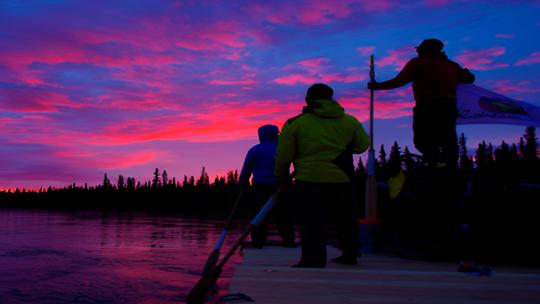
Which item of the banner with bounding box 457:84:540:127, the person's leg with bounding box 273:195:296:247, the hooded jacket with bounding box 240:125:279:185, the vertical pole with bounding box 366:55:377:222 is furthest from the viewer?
the hooded jacket with bounding box 240:125:279:185

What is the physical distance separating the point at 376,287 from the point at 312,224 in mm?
1476

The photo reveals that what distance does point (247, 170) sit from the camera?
8.77m

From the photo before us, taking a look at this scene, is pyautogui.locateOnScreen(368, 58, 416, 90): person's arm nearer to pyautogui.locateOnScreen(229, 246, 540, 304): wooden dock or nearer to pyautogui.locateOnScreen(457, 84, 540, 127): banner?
pyautogui.locateOnScreen(457, 84, 540, 127): banner

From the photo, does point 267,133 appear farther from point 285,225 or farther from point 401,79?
point 401,79

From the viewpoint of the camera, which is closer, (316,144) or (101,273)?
(316,144)

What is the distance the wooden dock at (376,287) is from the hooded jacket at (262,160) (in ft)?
11.9

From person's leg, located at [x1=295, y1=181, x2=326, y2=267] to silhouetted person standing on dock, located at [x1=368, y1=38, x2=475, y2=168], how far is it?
53.0 inches

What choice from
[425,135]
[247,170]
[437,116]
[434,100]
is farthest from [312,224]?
[247,170]

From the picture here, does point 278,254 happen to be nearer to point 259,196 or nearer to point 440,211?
point 259,196

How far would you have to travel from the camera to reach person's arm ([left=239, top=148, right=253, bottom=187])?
8.73 m

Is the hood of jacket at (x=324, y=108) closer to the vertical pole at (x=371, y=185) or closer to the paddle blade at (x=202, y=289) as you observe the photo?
the vertical pole at (x=371, y=185)

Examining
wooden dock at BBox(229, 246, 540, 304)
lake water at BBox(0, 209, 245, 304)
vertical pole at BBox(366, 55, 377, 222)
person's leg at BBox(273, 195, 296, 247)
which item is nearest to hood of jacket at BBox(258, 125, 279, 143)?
person's leg at BBox(273, 195, 296, 247)

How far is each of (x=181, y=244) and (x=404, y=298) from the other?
9.02 meters

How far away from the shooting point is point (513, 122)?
20.5 ft
